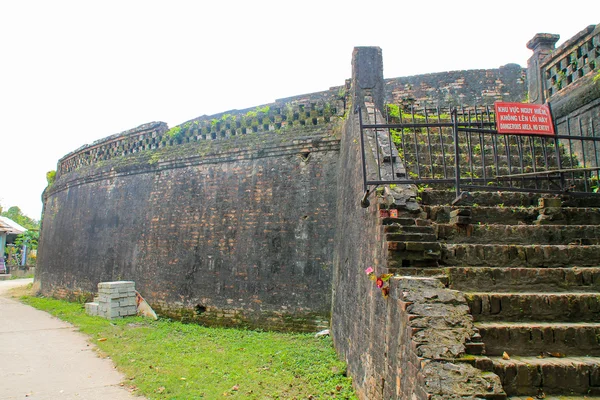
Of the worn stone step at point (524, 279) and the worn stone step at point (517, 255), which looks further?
the worn stone step at point (517, 255)

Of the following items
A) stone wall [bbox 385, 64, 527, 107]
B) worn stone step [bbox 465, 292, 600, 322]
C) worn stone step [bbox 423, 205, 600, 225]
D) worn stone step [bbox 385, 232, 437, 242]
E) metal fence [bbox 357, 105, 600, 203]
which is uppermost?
stone wall [bbox 385, 64, 527, 107]

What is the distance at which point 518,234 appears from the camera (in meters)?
4.60

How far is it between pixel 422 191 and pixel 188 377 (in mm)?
3958

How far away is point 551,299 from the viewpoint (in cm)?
371

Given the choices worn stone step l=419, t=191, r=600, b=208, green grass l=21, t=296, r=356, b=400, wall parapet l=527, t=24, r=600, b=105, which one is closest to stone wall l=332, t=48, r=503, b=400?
green grass l=21, t=296, r=356, b=400

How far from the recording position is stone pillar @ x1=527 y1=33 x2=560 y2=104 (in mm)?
8086

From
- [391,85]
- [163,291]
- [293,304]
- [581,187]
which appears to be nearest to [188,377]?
[293,304]

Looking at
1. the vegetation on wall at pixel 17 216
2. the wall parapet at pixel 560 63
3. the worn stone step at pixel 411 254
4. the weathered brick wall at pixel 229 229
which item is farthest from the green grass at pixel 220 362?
the vegetation on wall at pixel 17 216

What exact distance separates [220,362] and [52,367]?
2602 millimetres

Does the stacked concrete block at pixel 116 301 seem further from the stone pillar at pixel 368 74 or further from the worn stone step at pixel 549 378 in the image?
the worn stone step at pixel 549 378

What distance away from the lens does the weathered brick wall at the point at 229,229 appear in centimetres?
861

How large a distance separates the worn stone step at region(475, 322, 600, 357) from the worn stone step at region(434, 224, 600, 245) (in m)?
1.28

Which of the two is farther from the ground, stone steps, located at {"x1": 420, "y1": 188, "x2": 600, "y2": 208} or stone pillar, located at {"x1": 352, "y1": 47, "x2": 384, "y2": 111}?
stone pillar, located at {"x1": 352, "y1": 47, "x2": 384, "y2": 111}

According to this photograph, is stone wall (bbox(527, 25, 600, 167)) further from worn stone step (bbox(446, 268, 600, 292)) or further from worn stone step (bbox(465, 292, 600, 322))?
worn stone step (bbox(465, 292, 600, 322))
